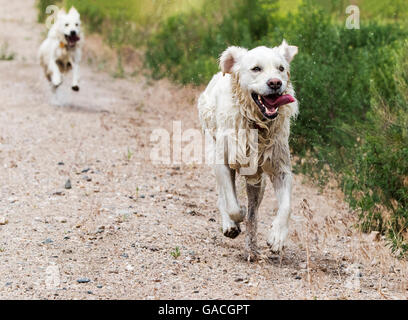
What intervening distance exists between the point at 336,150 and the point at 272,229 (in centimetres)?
409

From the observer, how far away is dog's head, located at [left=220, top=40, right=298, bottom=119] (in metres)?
4.92

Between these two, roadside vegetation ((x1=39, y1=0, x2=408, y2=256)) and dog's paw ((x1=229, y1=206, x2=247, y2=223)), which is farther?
roadside vegetation ((x1=39, y1=0, x2=408, y2=256))

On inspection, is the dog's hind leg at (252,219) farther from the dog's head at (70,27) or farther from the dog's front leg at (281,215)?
the dog's head at (70,27)

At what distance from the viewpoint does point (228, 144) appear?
5395 millimetres

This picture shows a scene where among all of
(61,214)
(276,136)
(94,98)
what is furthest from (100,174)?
(94,98)

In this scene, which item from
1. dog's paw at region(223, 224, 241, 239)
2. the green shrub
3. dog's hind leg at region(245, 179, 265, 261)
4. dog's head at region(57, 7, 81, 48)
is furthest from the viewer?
Result: dog's head at region(57, 7, 81, 48)

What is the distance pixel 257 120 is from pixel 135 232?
1.60 m

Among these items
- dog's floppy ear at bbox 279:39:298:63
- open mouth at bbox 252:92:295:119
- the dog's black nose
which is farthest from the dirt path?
dog's floppy ear at bbox 279:39:298:63

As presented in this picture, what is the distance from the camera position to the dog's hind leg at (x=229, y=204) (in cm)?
526

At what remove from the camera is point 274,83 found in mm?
4871

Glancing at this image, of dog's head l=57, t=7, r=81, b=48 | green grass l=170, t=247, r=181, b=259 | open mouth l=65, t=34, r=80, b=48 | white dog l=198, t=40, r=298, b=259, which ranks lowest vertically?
green grass l=170, t=247, r=181, b=259

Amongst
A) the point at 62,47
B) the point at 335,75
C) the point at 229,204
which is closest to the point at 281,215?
the point at 229,204

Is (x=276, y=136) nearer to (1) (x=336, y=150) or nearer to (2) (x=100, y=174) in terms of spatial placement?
(2) (x=100, y=174)

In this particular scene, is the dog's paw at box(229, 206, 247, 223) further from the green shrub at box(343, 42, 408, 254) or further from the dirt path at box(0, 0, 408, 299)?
the green shrub at box(343, 42, 408, 254)
